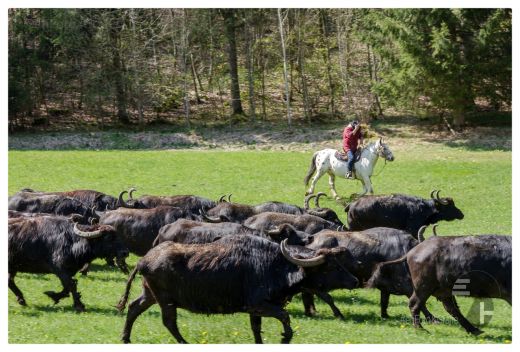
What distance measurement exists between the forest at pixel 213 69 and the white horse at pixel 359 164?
14.1 m

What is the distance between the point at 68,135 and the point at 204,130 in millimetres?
6991

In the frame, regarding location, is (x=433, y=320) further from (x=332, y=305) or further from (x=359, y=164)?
(x=359, y=164)

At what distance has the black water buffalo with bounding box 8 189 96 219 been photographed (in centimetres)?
2103

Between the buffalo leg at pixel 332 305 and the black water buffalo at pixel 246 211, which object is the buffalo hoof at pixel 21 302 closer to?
the black water buffalo at pixel 246 211

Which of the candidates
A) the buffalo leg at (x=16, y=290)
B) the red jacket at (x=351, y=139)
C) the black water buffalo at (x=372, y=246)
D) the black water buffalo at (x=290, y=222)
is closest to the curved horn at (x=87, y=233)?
the buffalo leg at (x=16, y=290)

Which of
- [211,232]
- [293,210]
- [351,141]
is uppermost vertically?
[211,232]

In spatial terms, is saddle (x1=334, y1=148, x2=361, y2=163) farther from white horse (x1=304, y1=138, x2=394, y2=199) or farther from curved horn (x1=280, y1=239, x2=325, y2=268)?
curved horn (x1=280, y1=239, x2=325, y2=268)

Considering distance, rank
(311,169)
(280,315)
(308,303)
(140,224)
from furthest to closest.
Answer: (311,169) < (140,224) < (308,303) < (280,315)

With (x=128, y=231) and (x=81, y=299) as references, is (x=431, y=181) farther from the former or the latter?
(x=81, y=299)

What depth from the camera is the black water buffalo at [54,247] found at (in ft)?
50.6

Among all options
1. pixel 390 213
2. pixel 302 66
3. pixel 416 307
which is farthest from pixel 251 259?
pixel 302 66

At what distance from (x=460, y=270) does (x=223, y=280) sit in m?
3.82

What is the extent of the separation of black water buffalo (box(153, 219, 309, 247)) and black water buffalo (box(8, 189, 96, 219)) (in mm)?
4877

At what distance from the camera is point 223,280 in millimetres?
12727
